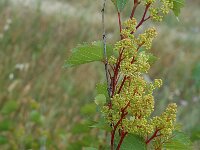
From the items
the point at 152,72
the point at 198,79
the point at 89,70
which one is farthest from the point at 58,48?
the point at 198,79

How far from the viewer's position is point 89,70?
583 cm

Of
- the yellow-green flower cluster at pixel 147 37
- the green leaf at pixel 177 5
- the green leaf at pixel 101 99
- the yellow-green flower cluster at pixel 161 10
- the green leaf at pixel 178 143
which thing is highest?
the green leaf at pixel 177 5

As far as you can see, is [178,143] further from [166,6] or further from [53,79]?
[53,79]

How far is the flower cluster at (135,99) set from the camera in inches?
40.6

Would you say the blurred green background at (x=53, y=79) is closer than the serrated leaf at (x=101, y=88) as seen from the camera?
No

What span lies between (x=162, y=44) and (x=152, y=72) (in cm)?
145

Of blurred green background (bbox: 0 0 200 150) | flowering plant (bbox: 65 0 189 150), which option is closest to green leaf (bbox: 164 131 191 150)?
flowering plant (bbox: 65 0 189 150)

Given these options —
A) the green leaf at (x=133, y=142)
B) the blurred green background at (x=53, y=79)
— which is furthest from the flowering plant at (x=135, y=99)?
the blurred green background at (x=53, y=79)

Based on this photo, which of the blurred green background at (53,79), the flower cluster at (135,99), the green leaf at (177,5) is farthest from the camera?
the blurred green background at (53,79)

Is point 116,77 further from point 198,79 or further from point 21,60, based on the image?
point 21,60

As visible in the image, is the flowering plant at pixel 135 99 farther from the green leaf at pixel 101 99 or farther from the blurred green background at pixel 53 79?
the blurred green background at pixel 53 79

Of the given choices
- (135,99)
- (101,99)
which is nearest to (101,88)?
(101,99)

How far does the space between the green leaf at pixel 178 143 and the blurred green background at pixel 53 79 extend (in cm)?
98

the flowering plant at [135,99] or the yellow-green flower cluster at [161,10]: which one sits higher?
the yellow-green flower cluster at [161,10]
